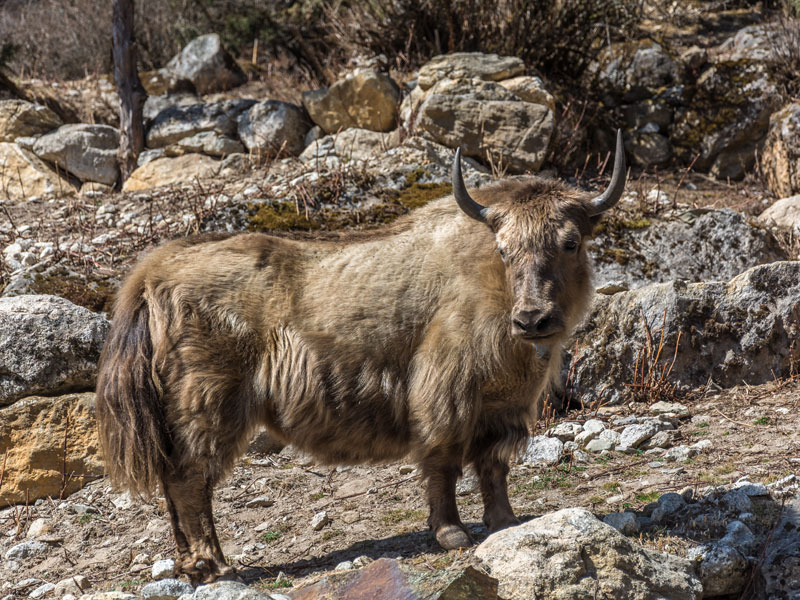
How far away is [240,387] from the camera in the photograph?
446cm

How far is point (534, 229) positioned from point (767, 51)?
8369 millimetres

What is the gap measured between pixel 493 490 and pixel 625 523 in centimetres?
76

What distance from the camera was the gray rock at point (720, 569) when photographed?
3975mm

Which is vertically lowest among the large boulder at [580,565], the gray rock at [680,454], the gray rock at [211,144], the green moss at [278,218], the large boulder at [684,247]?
the gray rock at [680,454]

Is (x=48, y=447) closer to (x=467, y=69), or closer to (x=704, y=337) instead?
(x=704, y=337)

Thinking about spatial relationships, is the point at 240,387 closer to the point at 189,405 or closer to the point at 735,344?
the point at 189,405

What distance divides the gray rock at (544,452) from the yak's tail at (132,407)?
2.51 meters

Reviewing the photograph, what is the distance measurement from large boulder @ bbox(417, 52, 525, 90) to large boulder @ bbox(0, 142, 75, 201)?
4.49 metres

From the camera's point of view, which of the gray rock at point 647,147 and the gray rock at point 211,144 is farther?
the gray rock at point 647,147

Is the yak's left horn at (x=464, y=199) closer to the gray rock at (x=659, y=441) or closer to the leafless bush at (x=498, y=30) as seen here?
the gray rock at (x=659, y=441)

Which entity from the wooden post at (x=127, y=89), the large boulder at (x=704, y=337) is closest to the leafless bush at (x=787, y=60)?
the large boulder at (x=704, y=337)

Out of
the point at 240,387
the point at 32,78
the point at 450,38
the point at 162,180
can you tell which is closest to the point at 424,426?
the point at 240,387

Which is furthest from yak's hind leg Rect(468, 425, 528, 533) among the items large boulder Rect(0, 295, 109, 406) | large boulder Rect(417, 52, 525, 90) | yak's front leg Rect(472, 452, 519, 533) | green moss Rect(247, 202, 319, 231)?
large boulder Rect(417, 52, 525, 90)

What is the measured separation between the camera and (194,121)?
10.4 metres
